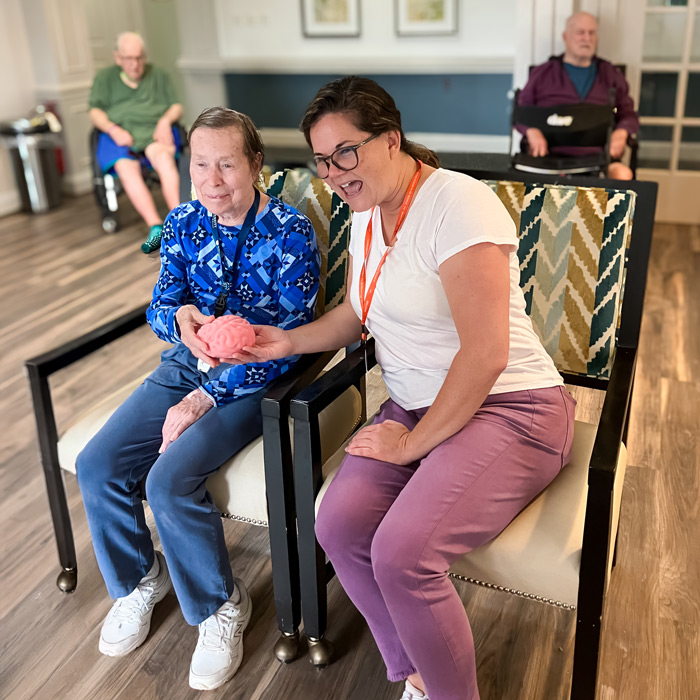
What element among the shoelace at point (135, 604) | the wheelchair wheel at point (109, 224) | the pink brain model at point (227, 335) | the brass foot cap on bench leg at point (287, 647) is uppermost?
the pink brain model at point (227, 335)

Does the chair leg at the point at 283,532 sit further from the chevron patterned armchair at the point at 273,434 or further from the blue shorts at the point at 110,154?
the blue shorts at the point at 110,154

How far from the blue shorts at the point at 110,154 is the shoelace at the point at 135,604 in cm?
357

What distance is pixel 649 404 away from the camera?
8.72ft

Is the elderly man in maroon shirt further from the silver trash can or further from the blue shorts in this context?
the silver trash can

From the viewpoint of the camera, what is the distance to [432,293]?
4.69 ft

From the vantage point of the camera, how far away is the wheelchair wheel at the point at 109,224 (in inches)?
196

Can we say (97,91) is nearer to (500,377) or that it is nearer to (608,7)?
(608,7)

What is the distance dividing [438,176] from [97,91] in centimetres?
390

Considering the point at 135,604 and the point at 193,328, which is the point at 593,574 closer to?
the point at 193,328

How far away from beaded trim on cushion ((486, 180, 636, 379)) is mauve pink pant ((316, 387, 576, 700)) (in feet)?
0.80

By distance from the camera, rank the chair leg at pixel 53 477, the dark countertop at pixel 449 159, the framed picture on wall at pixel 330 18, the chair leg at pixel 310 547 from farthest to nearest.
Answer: the framed picture on wall at pixel 330 18
the dark countertop at pixel 449 159
the chair leg at pixel 53 477
the chair leg at pixel 310 547

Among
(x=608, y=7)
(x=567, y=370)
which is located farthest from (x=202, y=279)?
(x=608, y=7)

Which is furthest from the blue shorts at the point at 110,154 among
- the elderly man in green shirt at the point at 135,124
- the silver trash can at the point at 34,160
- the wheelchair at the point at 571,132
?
the wheelchair at the point at 571,132

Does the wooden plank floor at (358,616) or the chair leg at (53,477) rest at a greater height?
the chair leg at (53,477)
